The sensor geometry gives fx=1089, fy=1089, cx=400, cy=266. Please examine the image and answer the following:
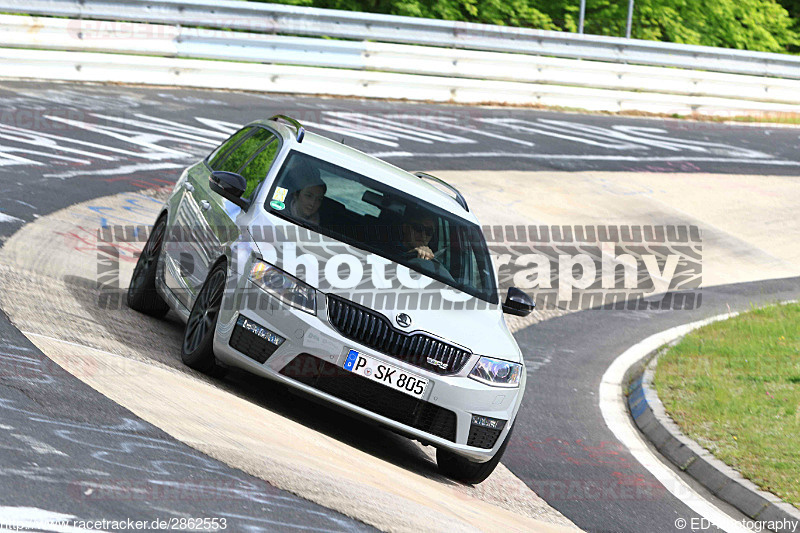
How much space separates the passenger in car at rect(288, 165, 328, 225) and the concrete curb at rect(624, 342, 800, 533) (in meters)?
3.48

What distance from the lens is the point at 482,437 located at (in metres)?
6.96

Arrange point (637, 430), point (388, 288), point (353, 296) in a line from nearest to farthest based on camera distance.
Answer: point (353, 296) → point (388, 288) → point (637, 430)

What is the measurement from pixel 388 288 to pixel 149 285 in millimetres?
2724

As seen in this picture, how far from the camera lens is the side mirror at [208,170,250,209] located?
770 centimetres

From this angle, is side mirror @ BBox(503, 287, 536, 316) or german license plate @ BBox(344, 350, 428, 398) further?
side mirror @ BBox(503, 287, 536, 316)

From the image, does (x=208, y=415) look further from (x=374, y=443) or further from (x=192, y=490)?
(x=374, y=443)

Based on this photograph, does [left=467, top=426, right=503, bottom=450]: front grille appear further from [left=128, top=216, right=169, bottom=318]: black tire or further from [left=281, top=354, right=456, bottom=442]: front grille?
[left=128, top=216, right=169, bottom=318]: black tire

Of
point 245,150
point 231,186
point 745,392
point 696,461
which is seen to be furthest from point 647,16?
point 231,186

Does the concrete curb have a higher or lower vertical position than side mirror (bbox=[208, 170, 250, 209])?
lower

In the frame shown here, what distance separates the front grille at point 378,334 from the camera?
21.9ft

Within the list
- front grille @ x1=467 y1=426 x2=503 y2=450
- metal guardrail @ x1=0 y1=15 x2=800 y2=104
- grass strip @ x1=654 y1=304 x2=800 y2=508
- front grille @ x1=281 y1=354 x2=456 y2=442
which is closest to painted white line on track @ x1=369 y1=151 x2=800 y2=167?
metal guardrail @ x1=0 y1=15 x2=800 y2=104

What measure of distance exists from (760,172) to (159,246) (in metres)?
15.9

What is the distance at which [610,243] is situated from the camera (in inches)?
630

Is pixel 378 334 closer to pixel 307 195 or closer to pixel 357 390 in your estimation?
pixel 357 390
